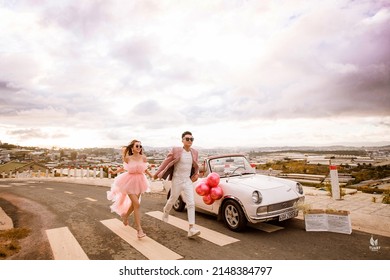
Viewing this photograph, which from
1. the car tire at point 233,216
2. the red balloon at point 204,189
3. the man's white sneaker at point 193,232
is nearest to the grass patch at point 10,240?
the man's white sneaker at point 193,232

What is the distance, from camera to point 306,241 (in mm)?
4348

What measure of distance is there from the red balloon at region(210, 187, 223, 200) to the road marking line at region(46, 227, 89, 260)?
8.66ft

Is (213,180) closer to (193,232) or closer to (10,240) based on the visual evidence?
(193,232)

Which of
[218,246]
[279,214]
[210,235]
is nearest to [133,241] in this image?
[210,235]

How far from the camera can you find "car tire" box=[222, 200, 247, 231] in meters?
4.92

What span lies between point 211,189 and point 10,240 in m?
4.05

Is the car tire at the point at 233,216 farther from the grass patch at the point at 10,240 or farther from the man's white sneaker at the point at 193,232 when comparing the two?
the grass patch at the point at 10,240

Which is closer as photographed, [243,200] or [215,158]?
[243,200]

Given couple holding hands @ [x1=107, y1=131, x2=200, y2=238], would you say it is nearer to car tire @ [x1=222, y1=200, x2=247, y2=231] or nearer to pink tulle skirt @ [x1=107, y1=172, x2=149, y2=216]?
pink tulle skirt @ [x1=107, y1=172, x2=149, y2=216]

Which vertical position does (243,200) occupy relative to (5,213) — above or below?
above

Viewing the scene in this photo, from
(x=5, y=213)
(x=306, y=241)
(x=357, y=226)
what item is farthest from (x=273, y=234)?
(x=5, y=213)

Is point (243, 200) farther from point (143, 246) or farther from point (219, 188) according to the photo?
point (143, 246)

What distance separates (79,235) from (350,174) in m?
12.5
